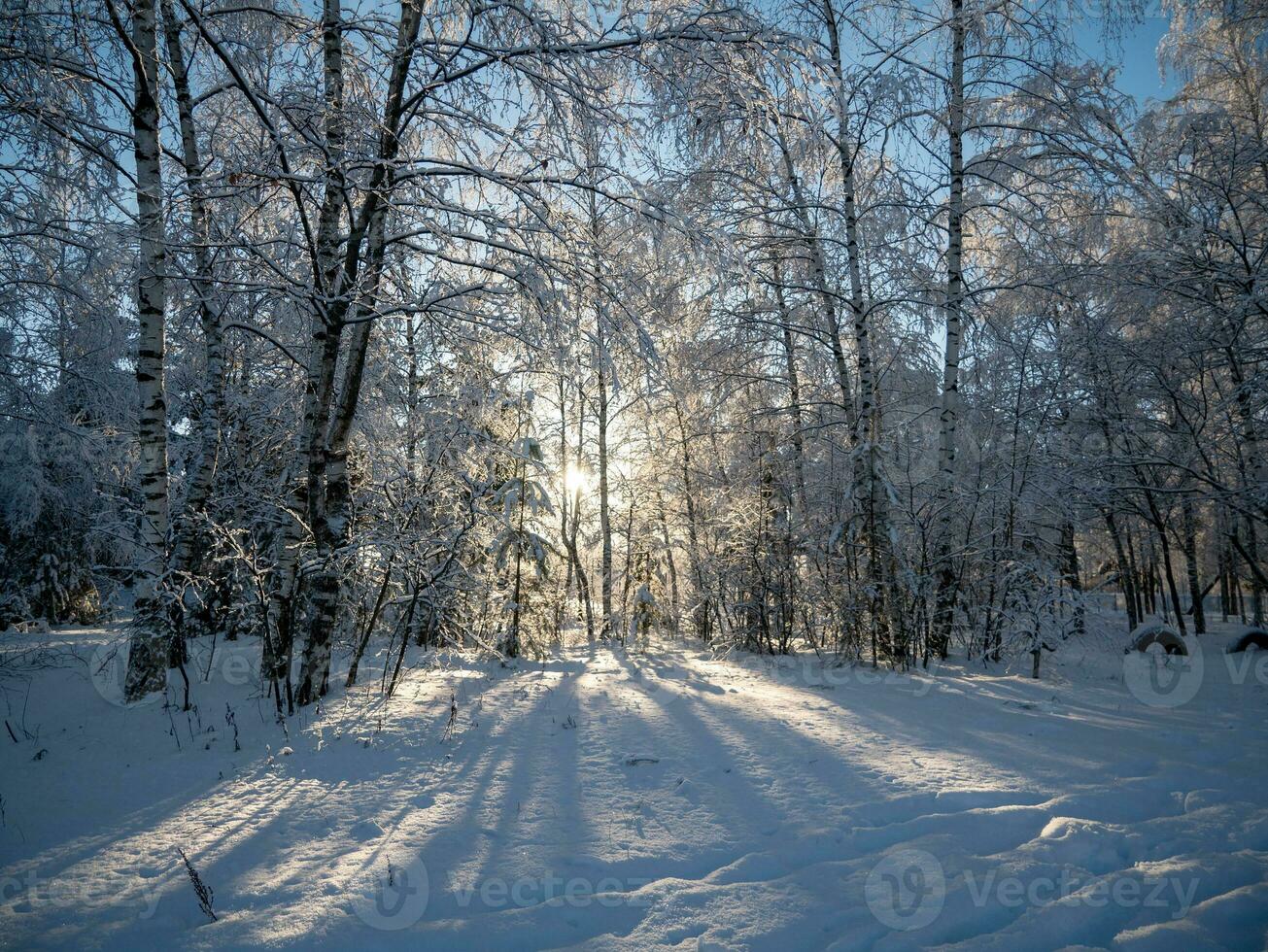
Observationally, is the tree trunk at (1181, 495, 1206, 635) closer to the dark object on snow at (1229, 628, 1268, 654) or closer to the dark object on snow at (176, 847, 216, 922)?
the dark object on snow at (1229, 628, 1268, 654)

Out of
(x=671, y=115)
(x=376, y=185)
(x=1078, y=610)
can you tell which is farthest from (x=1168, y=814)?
(x=376, y=185)

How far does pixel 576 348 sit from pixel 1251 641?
475 inches

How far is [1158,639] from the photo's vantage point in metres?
8.82

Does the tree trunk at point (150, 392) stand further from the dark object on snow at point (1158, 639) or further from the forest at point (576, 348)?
the dark object on snow at point (1158, 639)

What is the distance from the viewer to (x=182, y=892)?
7.95 feet

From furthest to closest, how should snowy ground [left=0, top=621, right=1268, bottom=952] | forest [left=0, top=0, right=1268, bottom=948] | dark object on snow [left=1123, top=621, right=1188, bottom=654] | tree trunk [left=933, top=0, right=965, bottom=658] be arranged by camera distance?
dark object on snow [left=1123, top=621, right=1188, bottom=654]
tree trunk [left=933, top=0, right=965, bottom=658]
forest [left=0, top=0, right=1268, bottom=948]
snowy ground [left=0, top=621, right=1268, bottom=952]

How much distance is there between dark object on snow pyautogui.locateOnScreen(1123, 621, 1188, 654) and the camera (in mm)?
8773

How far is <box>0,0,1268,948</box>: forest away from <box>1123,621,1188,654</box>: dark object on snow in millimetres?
46

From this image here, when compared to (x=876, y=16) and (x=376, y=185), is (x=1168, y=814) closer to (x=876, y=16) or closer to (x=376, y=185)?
(x=376, y=185)

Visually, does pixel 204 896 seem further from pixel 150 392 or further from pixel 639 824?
pixel 150 392

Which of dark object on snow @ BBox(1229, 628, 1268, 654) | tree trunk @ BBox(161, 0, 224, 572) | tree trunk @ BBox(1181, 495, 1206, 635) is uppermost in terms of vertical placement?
tree trunk @ BBox(161, 0, 224, 572)

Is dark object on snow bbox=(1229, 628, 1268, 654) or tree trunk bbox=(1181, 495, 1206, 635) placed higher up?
tree trunk bbox=(1181, 495, 1206, 635)

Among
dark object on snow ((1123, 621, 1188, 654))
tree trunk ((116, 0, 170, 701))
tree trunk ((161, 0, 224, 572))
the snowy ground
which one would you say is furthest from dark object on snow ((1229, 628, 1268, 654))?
tree trunk ((161, 0, 224, 572))

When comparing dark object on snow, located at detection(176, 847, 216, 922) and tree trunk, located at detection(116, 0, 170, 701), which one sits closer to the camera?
dark object on snow, located at detection(176, 847, 216, 922)
